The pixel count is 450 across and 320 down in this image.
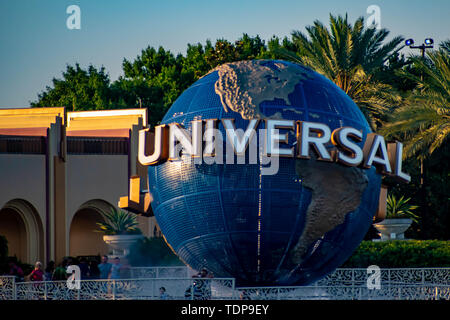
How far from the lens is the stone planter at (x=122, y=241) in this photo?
3494 centimetres

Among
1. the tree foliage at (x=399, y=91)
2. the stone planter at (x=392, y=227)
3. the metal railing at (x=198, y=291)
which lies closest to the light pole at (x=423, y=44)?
the tree foliage at (x=399, y=91)

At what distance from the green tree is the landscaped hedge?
32.3 meters

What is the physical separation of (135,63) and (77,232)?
25264 millimetres

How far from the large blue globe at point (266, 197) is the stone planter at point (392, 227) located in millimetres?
12847

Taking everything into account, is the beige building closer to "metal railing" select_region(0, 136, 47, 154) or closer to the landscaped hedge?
"metal railing" select_region(0, 136, 47, 154)

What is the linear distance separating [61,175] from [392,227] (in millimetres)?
13499

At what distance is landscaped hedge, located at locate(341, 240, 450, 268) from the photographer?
3058 centimetres

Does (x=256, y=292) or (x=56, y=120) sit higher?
(x=56, y=120)

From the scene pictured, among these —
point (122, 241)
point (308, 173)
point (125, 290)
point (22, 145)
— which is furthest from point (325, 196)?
point (22, 145)

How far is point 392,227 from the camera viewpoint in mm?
33594

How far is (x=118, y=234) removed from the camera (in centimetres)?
3550

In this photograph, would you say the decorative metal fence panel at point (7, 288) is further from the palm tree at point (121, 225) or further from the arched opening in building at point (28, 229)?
the arched opening in building at point (28, 229)
